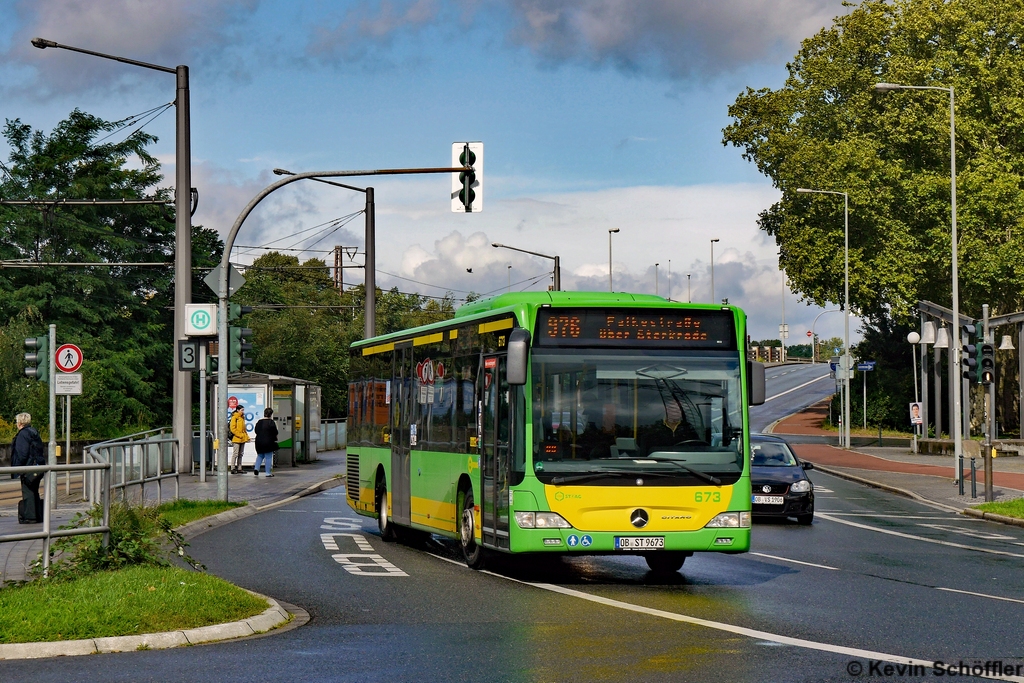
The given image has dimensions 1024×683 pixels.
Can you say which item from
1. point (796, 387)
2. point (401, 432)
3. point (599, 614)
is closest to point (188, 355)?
point (401, 432)

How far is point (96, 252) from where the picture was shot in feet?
211

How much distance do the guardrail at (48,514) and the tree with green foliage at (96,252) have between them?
148ft

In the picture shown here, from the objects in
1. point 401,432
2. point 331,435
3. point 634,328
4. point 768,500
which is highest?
point 634,328

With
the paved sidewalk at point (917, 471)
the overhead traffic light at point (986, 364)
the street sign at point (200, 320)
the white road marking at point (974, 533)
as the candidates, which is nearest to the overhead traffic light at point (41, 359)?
the street sign at point (200, 320)

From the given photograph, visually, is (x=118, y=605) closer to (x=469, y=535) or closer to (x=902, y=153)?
(x=469, y=535)

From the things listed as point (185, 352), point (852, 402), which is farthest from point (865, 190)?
point (185, 352)

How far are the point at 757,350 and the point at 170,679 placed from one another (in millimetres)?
179699

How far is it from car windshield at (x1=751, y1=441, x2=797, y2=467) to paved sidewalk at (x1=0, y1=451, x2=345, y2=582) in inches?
352

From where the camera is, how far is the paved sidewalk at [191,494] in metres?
12.2

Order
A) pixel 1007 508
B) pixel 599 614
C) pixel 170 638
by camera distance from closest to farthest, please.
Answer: pixel 170 638, pixel 599 614, pixel 1007 508

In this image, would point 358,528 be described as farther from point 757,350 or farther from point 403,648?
point 757,350

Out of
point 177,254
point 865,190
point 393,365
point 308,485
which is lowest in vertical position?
point 308,485

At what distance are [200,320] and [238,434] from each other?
10.9 metres

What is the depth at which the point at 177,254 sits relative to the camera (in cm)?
3300
